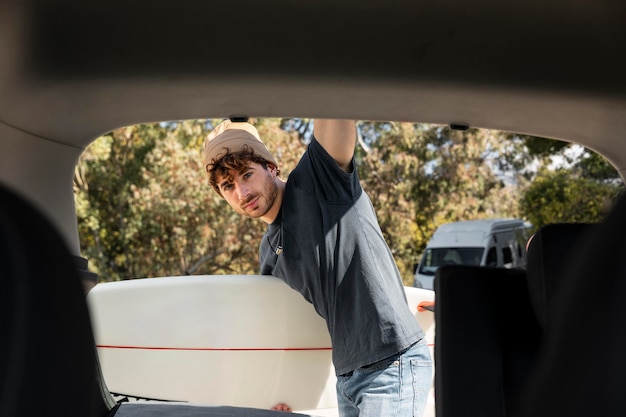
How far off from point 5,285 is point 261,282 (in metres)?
2.43

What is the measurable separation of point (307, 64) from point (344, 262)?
0.61 meters

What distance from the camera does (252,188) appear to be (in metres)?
2.81

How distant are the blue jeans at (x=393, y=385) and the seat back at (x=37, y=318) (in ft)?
5.11

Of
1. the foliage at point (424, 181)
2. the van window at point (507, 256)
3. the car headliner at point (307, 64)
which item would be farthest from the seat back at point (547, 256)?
the van window at point (507, 256)

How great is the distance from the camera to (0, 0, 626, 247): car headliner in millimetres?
2375

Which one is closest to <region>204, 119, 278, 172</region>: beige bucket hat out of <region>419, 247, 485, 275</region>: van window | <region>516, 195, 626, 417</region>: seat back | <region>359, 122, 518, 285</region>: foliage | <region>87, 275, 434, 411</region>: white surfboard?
<region>87, 275, 434, 411</region>: white surfboard

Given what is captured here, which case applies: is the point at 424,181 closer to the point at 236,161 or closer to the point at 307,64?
the point at 236,161

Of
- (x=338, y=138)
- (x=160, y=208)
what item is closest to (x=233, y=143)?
(x=338, y=138)

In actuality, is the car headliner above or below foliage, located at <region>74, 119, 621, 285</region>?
above

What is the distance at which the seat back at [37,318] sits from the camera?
99cm

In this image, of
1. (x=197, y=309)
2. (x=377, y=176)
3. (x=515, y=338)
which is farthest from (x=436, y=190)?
(x=515, y=338)

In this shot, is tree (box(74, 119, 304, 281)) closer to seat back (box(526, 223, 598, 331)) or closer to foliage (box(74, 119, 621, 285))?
foliage (box(74, 119, 621, 285))

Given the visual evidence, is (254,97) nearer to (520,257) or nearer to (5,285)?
(5,285)

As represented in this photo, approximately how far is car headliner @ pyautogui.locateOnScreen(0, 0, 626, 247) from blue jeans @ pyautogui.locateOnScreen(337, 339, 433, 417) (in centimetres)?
79
